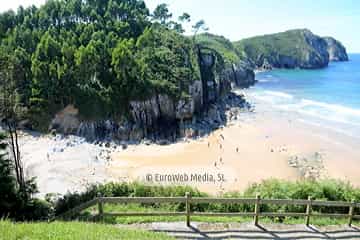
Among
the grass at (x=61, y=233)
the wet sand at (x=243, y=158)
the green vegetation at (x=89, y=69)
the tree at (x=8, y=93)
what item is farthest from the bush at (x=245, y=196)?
the green vegetation at (x=89, y=69)

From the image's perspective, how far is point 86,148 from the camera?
27203 mm

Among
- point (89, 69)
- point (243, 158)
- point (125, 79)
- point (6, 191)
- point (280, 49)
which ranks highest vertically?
point (280, 49)

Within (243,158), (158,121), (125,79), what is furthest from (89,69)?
(243,158)

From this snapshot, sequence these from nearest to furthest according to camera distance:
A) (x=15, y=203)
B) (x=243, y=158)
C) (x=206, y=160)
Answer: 1. (x=15, y=203)
2. (x=206, y=160)
3. (x=243, y=158)

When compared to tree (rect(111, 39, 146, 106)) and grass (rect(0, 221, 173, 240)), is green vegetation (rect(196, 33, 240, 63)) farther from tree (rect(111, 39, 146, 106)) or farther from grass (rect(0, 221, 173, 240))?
grass (rect(0, 221, 173, 240))

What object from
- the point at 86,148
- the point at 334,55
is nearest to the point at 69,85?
the point at 86,148

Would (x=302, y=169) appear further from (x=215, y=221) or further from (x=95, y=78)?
(x=95, y=78)

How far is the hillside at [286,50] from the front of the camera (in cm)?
11038

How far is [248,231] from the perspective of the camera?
321 inches

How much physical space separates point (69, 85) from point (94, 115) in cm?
446

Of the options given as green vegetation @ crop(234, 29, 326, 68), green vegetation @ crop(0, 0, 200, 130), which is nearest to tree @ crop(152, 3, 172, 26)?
green vegetation @ crop(0, 0, 200, 130)

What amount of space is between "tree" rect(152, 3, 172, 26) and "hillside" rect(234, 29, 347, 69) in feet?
157

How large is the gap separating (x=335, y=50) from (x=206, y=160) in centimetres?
14711

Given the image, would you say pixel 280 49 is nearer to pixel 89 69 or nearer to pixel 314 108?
pixel 314 108
